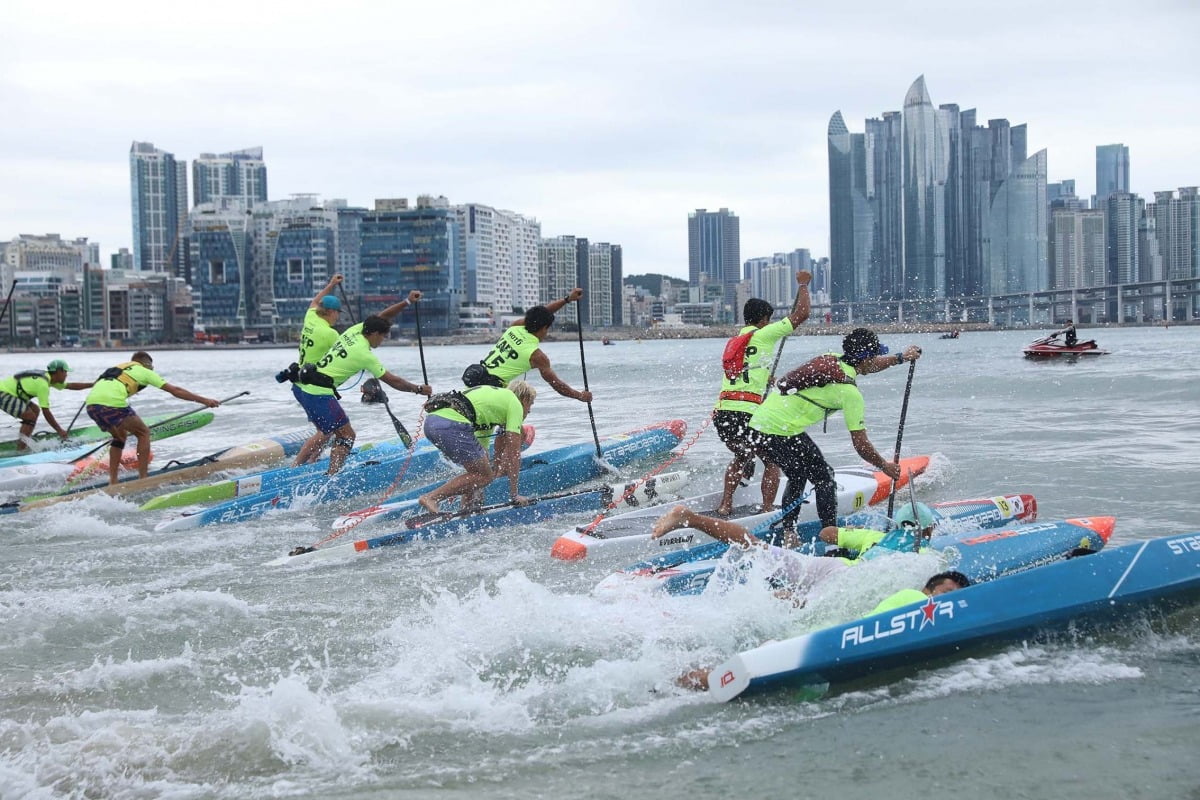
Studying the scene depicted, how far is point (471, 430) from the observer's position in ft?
32.6

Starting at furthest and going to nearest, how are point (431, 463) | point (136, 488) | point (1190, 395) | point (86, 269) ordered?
point (86, 269), point (1190, 395), point (431, 463), point (136, 488)

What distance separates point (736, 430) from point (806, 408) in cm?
122

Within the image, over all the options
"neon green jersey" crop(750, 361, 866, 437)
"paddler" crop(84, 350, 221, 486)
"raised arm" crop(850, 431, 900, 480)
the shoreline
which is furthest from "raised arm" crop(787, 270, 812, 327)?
the shoreline

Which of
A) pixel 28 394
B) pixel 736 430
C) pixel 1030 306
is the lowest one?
pixel 736 430

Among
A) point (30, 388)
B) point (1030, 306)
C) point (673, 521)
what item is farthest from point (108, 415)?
point (1030, 306)

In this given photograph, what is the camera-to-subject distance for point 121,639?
689 centimetres

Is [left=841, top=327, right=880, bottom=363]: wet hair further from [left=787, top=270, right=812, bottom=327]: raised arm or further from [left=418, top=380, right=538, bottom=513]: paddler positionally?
[left=418, top=380, right=538, bottom=513]: paddler

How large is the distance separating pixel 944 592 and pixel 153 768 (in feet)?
14.0

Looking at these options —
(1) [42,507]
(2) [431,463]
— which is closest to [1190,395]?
(2) [431,463]

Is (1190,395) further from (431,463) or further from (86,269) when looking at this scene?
(86,269)

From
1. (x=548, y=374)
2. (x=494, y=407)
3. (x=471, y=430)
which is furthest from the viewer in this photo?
(x=548, y=374)

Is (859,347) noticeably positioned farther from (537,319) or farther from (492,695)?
(492,695)

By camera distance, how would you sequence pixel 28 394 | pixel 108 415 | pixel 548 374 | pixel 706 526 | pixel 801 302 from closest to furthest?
pixel 706 526
pixel 801 302
pixel 548 374
pixel 108 415
pixel 28 394

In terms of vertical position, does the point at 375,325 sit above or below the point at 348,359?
above
